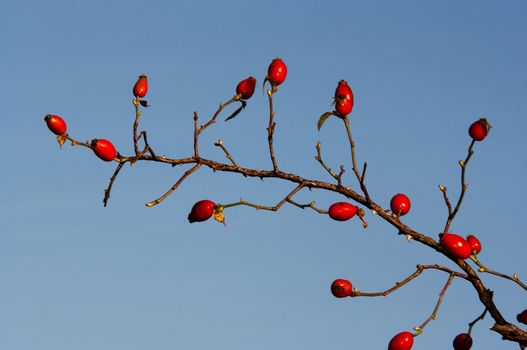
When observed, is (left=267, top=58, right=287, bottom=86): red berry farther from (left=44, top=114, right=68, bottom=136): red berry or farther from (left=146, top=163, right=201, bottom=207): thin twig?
(left=44, top=114, right=68, bottom=136): red berry

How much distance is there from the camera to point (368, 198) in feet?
12.0

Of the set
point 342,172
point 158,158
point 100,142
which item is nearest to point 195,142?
point 158,158

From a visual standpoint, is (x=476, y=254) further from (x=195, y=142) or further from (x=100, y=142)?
(x=100, y=142)

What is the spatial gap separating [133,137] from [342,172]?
3.38 feet

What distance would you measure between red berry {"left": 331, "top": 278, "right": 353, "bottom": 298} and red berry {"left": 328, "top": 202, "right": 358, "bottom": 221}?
30 cm

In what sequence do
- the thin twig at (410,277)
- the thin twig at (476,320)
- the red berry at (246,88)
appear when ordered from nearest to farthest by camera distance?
the thin twig at (410,277) < the thin twig at (476,320) < the red berry at (246,88)

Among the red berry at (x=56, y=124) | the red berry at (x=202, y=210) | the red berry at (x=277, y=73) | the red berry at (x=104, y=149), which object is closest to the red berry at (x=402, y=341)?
the red berry at (x=202, y=210)

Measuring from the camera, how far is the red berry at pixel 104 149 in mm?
3635

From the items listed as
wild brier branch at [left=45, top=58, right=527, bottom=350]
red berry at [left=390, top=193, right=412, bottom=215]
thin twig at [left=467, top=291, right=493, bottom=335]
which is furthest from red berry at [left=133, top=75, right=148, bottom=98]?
thin twig at [left=467, top=291, right=493, bottom=335]

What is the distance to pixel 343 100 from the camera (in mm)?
3703

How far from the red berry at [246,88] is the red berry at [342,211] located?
0.75 meters

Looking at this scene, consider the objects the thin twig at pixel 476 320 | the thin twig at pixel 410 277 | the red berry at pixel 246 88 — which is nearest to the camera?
the thin twig at pixel 410 277

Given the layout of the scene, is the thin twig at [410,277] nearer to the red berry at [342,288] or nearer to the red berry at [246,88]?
the red berry at [342,288]

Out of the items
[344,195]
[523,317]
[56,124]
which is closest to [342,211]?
[344,195]
